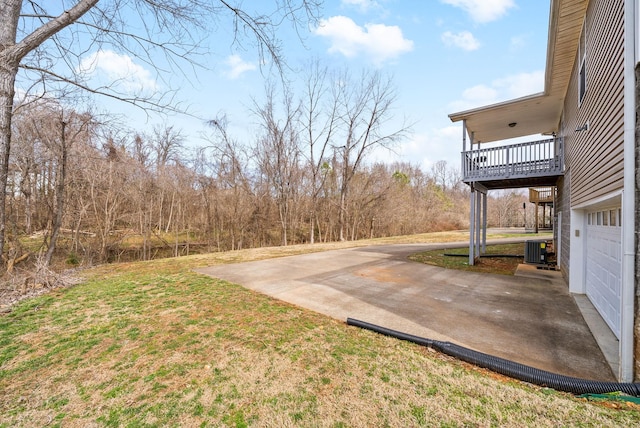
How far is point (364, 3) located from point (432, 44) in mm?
2764

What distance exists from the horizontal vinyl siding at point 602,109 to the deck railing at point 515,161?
2.24 metres

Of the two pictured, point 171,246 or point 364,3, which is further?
point 171,246

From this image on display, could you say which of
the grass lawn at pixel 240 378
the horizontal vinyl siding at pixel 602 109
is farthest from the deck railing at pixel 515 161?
the grass lawn at pixel 240 378

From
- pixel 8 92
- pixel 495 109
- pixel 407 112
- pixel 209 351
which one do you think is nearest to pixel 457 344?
pixel 209 351

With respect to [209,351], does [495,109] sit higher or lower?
higher

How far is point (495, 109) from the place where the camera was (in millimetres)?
7207

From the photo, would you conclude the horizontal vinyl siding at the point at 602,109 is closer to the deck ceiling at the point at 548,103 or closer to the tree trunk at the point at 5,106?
the deck ceiling at the point at 548,103

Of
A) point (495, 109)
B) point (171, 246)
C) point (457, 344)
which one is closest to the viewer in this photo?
point (457, 344)

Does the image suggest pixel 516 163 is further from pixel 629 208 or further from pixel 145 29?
pixel 145 29

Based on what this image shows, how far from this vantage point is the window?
180 inches

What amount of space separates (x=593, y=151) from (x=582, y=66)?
6.65 feet

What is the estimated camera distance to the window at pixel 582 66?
458 cm

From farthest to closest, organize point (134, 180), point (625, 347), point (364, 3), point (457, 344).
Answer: point (134, 180) → point (364, 3) → point (457, 344) → point (625, 347)

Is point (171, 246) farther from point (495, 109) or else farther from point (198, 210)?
point (495, 109)
